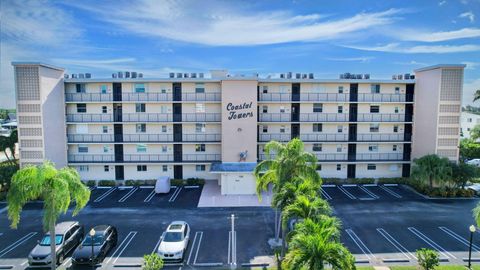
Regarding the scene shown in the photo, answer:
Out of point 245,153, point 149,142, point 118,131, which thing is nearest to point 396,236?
point 245,153

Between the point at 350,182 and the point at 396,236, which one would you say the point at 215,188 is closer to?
the point at 350,182

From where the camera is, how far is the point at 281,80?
109 feet

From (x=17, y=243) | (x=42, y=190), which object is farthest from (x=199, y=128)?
(x=42, y=190)

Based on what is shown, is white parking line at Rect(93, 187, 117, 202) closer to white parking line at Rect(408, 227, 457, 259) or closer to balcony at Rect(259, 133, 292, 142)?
balcony at Rect(259, 133, 292, 142)

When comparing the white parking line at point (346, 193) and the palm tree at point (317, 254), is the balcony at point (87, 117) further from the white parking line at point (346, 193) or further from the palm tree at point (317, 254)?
the palm tree at point (317, 254)

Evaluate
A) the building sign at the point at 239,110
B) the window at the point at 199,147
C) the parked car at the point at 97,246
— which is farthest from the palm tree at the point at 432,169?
the parked car at the point at 97,246

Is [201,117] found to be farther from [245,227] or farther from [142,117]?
[245,227]

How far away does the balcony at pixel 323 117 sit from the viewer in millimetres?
34188

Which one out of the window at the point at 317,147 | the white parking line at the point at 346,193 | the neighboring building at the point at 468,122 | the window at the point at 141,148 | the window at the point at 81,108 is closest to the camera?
the white parking line at the point at 346,193

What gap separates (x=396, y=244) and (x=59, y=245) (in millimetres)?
20845

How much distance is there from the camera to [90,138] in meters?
33.7

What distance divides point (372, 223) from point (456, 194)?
12751mm

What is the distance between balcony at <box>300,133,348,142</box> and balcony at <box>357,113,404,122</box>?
2.72m

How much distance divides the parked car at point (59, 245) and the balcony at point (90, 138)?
50.6 feet
